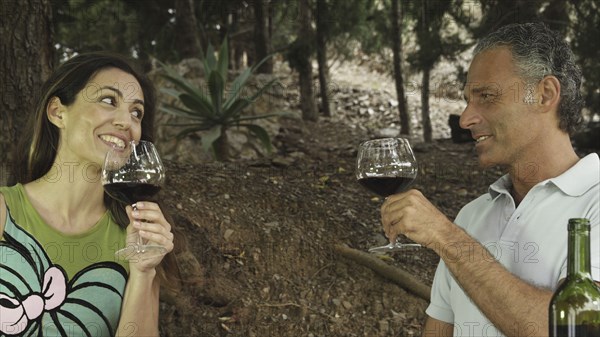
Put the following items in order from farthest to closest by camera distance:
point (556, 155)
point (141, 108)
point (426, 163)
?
1. point (426, 163)
2. point (141, 108)
3. point (556, 155)

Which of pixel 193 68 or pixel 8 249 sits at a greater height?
pixel 193 68

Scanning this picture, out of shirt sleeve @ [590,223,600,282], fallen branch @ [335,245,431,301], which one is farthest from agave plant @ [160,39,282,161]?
shirt sleeve @ [590,223,600,282]

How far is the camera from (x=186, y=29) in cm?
928

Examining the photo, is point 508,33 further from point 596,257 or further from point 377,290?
point 377,290

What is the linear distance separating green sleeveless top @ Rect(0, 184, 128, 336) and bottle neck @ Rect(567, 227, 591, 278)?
1598 millimetres

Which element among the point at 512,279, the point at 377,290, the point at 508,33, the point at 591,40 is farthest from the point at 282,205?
the point at 591,40

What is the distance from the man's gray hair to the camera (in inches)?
86.4

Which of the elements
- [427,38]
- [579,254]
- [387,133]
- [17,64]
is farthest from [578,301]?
[387,133]

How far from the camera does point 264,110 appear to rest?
989 centimetres

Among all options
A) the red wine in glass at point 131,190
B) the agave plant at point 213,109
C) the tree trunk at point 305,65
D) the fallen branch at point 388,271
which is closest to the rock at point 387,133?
the tree trunk at point 305,65

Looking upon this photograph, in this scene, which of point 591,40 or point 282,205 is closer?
point 282,205

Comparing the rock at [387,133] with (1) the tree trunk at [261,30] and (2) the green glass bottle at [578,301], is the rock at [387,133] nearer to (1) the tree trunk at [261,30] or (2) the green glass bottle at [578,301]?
(1) the tree trunk at [261,30]

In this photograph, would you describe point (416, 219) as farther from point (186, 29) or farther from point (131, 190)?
point (186, 29)

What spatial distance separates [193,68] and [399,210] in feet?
24.8
